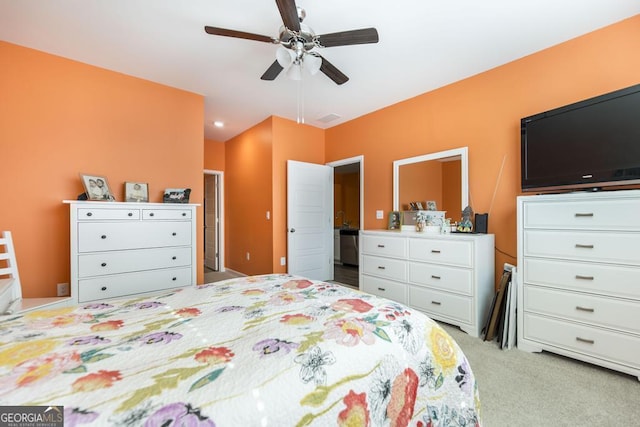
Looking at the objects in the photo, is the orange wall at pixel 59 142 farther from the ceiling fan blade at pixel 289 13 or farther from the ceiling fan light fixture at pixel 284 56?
the ceiling fan blade at pixel 289 13

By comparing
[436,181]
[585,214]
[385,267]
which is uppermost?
[436,181]

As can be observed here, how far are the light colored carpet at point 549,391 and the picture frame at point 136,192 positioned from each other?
11.4 ft

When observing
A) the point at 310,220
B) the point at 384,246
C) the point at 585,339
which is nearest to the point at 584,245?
the point at 585,339

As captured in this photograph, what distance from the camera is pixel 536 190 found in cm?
234

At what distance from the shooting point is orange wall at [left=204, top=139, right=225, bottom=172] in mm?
5309

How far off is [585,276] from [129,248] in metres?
3.75

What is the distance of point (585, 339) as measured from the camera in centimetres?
195

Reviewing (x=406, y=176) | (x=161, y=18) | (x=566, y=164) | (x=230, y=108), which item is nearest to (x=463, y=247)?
(x=566, y=164)

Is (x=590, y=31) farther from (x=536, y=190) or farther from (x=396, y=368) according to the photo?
(x=396, y=368)

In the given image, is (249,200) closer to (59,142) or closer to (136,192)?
(136,192)

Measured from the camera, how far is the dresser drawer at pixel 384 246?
3.00 meters

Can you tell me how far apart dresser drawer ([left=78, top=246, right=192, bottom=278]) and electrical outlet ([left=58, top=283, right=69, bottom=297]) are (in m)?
0.60

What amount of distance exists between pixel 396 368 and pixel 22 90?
12.3 feet

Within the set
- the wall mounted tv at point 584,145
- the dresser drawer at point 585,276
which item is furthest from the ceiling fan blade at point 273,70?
the dresser drawer at point 585,276
